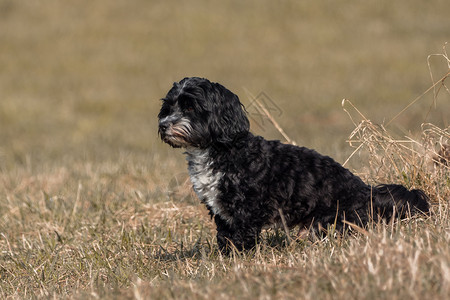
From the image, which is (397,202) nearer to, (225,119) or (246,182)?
(246,182)

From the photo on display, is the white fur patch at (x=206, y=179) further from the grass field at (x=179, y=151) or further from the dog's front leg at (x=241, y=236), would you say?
the grass field at (x=179, y=151)

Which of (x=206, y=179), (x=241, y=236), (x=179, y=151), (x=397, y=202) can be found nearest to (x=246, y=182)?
(x=206, y=179)

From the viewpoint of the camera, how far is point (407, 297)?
3139 millimetres

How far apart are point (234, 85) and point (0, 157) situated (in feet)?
30.3

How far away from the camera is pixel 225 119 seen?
5.25 m

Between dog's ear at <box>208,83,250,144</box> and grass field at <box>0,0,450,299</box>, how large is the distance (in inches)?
38.3

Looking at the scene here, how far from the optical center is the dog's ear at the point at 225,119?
17.0 feet

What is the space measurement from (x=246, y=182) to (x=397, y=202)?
1240 mm

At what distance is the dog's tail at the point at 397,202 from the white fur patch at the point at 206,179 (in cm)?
124

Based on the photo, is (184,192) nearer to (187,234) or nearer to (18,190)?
(187,234)

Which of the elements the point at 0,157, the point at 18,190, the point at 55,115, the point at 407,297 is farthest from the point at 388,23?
the point at 407,297

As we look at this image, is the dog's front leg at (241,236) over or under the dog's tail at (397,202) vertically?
under

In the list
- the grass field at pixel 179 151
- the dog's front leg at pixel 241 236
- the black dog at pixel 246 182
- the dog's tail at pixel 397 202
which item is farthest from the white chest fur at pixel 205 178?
the dog's tail at pixel 397 202

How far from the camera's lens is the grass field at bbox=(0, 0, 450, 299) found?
Answer: 3864 mm
